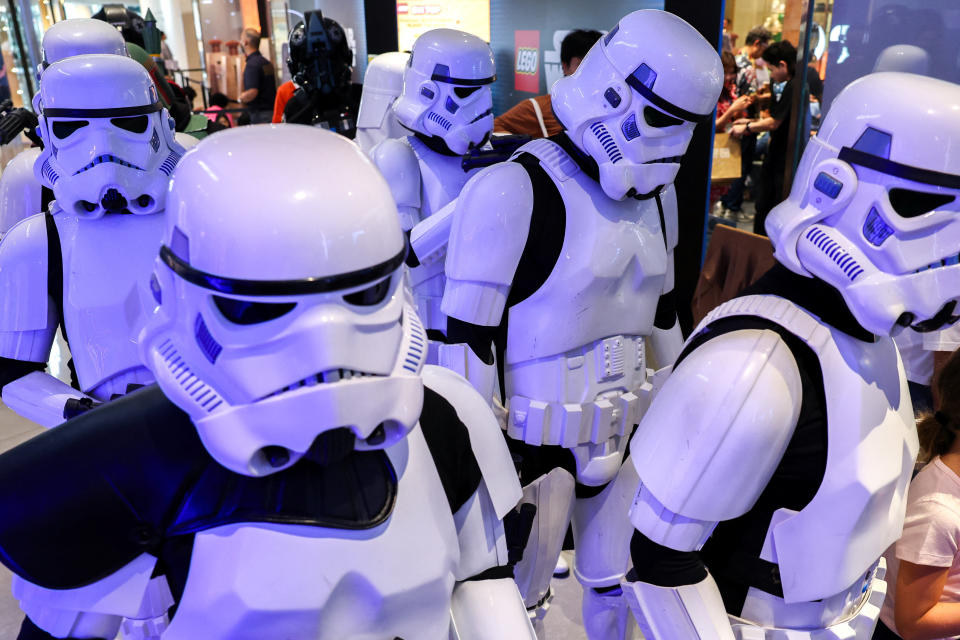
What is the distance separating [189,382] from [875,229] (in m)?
1.04

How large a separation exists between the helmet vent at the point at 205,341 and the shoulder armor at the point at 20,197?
96.9 inches

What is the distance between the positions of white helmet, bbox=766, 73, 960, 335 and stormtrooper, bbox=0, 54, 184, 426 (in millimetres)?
1489

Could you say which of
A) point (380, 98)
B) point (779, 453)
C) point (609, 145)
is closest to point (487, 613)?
point (779, 453)

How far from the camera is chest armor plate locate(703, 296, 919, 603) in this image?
127cm

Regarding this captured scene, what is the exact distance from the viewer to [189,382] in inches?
36.0

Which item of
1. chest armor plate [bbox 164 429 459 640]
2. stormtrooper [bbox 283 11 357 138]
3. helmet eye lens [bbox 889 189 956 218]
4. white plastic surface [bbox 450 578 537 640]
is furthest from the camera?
stormtrooper [bbox 283 11 357 138]

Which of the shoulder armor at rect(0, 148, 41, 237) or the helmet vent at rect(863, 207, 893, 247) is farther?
the shoulder armor at rect(0, 148, 41, 237)

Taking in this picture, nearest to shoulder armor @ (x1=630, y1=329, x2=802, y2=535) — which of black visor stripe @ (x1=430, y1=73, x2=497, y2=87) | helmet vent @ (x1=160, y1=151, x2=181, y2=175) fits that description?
helmet vent @ (x1=160, y1=151, x2=181, y2=175)

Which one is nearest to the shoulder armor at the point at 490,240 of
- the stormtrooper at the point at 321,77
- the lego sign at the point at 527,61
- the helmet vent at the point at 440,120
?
the helmet vent at the point at 440,120

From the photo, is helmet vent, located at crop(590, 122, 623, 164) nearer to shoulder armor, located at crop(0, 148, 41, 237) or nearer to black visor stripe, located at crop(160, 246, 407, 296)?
black visor stripe, located at crop(160, 246, 407, 296)

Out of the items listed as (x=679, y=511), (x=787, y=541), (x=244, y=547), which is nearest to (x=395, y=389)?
(x=244, y=547)

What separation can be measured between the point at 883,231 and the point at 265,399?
97cm

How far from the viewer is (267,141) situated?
37.5 inches

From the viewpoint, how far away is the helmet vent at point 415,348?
0.96m
